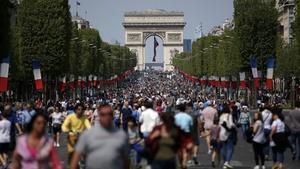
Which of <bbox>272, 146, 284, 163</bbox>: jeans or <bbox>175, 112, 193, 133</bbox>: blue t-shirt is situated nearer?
<bbox>175, 112, 193, 133</bbox>: blue t-shirt

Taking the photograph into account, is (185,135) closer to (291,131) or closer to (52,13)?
(291,131)

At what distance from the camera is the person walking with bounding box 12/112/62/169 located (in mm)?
12234

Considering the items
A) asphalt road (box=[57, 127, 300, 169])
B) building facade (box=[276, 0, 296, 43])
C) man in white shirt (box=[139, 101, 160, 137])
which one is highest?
building facade (box=[276, 0, 296, 43])

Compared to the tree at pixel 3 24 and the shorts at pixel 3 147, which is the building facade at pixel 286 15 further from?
A: the shorts at pixel 3 147

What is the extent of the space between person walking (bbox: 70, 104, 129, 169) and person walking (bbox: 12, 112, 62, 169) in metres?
0.40

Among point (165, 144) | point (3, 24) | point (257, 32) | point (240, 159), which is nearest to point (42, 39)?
point (257, 32)

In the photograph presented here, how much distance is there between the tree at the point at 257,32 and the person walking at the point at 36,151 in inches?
2656

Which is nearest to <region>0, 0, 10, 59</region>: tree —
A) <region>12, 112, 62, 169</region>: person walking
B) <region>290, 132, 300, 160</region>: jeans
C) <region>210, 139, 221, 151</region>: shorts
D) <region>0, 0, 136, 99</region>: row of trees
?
<region>0, 0, 136, 99</region>: row of trees

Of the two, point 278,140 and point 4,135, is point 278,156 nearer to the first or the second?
point 278,140

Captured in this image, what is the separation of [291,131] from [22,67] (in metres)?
52.1

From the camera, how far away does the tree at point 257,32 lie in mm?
79500

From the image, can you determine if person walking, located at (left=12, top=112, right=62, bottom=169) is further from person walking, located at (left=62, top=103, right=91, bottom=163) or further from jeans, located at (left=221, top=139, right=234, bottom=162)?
jeans, located at (left=221, top=139, right=234, bottom=162)

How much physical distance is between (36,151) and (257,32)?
68749 millimetres

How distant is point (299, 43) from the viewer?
190 ft
